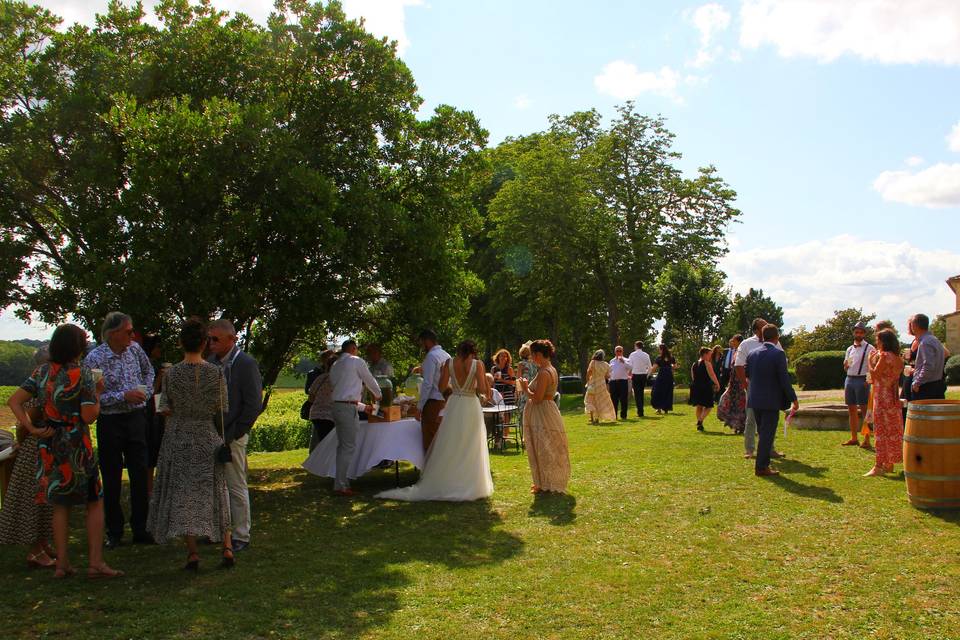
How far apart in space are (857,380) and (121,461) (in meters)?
11.0

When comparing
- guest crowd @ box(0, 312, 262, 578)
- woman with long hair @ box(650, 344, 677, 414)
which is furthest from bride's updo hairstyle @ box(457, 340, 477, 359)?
woman with long hair @ box(650, 344, 677, 414)

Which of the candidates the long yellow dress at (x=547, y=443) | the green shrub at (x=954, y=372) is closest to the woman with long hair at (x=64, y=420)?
the long yellow dress at (x=547, y=443)

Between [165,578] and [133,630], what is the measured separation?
4.33ft

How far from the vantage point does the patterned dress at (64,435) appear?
6.09 metres

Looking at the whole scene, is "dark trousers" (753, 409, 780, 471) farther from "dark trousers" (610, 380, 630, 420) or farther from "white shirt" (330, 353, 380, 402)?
"dark trousers" (610, 380, 630, 420)

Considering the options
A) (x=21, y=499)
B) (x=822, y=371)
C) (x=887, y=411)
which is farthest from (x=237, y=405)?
(x=822, y=371)

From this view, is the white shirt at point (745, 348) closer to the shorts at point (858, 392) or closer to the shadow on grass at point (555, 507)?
the shorts at point (858, 392)

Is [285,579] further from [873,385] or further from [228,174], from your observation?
[873,385]

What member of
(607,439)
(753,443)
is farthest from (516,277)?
(753,443)

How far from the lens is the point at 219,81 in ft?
37.6

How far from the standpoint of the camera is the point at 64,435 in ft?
20.2

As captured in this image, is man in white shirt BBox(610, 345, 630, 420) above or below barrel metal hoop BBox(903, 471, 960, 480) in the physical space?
above

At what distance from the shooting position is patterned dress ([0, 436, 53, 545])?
6430 mm

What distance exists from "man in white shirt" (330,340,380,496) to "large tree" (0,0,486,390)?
0.89 meters
